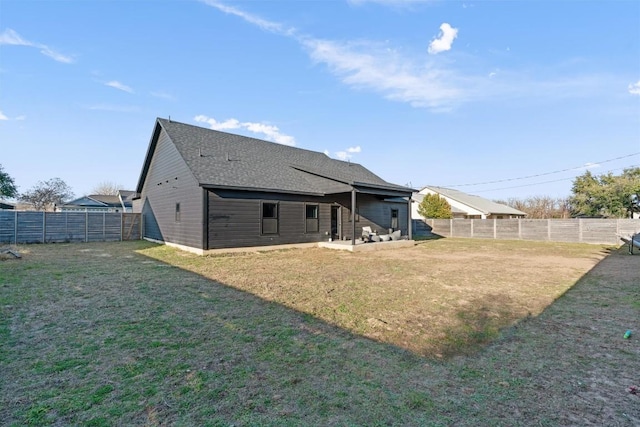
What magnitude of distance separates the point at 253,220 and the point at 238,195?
47.1 inches

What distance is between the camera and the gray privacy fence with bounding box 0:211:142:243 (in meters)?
13.4

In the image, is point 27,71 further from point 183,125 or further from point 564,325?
point 564,325

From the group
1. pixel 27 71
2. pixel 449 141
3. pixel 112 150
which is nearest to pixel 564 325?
pixel 27 71

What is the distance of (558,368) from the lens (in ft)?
9.70

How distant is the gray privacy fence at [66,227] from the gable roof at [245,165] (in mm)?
3096

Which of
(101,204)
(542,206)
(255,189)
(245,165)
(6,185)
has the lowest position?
(255,189)

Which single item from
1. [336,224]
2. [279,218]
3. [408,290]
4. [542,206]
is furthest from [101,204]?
[542,206]

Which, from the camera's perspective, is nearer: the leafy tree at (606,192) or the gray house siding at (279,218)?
the gray house siding at (279,218)

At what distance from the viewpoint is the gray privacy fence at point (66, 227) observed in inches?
529

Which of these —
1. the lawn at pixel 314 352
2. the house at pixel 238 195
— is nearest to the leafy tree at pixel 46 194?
the house at pixel 238 195

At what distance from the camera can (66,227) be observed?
47.7 feet

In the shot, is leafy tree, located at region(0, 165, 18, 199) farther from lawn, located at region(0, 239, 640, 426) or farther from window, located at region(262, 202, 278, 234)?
window, located at region(262, 202, 278, 234)

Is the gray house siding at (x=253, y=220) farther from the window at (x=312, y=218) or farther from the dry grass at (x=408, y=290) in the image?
the dry grass at (x=408, y=290)

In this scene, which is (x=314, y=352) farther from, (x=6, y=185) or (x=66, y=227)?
(x=6, y=185)
